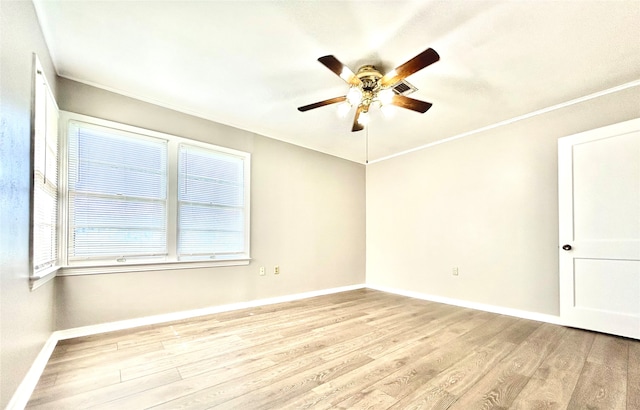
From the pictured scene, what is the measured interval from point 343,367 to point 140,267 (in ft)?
8.12

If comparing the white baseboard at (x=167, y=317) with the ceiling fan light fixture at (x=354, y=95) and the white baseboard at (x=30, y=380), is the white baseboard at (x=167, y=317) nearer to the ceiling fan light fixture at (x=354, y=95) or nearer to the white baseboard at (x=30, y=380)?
the white baseboard at (x=30, y=380)

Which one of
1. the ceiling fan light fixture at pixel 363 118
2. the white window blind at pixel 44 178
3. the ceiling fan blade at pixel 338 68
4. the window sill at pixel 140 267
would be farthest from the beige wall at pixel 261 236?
the ceiling fan blade at pixel 338 68

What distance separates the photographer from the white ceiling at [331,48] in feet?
6.30

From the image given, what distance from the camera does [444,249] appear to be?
4340 mm

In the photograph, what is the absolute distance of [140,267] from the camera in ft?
10.1

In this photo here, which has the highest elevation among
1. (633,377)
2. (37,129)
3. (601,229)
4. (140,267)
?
(37,129)

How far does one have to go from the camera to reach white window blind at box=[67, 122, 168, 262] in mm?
2766

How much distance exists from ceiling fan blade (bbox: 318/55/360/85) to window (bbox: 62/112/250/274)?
2.22m

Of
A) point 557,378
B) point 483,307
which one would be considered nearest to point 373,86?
point 557,378

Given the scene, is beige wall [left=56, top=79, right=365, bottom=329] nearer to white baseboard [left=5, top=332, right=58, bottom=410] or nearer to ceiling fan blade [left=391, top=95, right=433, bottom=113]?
white baseboard [left=5, top=332, right=58, bottom=410]

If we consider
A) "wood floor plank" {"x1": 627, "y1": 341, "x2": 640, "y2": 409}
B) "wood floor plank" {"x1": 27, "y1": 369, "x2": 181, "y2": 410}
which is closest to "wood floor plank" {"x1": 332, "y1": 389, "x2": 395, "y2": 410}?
"wood floor plank" {"x1": 27, "y1": 369, "x2": 181, "y2": 410}

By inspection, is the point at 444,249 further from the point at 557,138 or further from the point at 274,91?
the point at 274,91

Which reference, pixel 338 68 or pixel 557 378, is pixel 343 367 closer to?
pixel 557 378

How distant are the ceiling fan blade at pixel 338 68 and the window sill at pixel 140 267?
9.18ft
